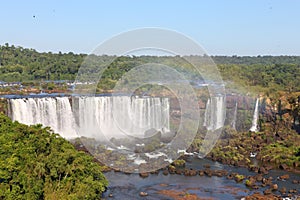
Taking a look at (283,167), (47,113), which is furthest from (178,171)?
(47,113)

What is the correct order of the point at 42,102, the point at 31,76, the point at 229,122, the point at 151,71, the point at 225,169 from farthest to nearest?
1. the point at 31,76
2. the point at 229,122
3. the point at 42,102
4. the point at 151,71
5. the point at 225,169

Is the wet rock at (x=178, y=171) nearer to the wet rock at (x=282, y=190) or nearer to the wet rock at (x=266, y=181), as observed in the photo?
the wet rock at (x=266, y=181)

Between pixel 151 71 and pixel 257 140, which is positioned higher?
pixel 151 71

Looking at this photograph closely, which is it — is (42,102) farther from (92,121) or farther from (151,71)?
(151,71)

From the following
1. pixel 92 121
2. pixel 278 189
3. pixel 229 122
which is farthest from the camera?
pixel 229 122

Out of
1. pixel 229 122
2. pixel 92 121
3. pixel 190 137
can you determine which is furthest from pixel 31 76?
pixel 190 137

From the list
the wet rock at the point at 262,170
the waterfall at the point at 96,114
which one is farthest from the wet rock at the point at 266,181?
the waterfall at the point at 96,114

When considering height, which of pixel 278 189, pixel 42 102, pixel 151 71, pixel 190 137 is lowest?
pixel 278 189
